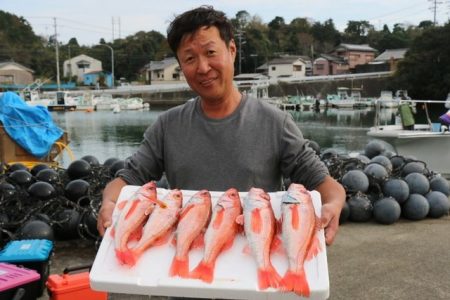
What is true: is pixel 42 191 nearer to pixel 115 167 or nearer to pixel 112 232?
pixel 115 167

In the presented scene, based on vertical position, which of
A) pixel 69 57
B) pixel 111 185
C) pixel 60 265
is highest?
pixel 69 57

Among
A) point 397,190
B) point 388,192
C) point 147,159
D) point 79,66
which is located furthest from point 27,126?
point 79,66

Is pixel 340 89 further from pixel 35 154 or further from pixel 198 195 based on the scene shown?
pixel 198 195

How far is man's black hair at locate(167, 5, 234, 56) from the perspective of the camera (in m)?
2.13

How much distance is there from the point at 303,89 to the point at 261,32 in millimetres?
28907

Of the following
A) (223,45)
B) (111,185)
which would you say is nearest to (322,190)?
(223,45)

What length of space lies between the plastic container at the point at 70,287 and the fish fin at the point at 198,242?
189cm

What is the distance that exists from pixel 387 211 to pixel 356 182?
25.5 inches

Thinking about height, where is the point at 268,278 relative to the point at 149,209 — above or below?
below

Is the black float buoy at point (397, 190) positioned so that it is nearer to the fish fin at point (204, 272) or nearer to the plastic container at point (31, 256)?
the plastic container at point (31, 256)

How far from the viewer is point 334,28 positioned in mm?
115688

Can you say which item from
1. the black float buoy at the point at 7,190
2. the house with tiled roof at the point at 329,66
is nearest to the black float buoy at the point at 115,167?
the black float buoy at the point at 7,190

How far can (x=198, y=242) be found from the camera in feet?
6.15

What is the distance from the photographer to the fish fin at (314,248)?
1.73m
